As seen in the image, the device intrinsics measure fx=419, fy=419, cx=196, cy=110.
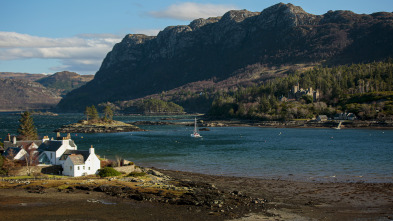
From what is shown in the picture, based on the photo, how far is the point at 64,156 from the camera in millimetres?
51312

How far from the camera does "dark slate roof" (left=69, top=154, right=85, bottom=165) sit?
4960 centimetres

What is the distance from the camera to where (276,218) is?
34.7 m

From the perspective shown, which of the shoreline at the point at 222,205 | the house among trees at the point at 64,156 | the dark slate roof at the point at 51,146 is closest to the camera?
the shoreline at the point at 222,205

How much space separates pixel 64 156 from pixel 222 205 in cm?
2314

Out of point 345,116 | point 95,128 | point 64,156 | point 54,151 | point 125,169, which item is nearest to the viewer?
point 64,156

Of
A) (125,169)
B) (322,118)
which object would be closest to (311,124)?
(322,118)

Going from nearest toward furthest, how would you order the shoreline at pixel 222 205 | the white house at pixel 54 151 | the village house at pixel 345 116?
the shoreline at pixel 222 205 → the white house at pixel 54 151 → the village house at pixel 345 116

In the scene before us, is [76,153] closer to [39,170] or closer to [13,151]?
[39,170]

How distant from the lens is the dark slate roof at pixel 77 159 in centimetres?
4960

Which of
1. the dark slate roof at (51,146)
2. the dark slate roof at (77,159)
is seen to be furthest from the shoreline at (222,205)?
the dark slate roof at (51,146)

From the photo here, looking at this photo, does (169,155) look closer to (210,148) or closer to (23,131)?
(210,148)

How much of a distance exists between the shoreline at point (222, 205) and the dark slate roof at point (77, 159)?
3.87 m

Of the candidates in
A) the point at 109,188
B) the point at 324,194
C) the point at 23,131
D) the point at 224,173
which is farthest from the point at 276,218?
the point at 23,131

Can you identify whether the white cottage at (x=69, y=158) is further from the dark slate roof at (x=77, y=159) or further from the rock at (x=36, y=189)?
the rock at (x=36, y=189)
